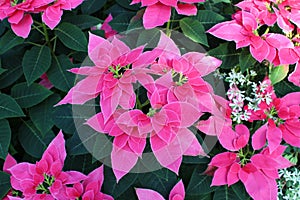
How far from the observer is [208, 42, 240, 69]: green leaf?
134 cm

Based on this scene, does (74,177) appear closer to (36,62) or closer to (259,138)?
(36,62)

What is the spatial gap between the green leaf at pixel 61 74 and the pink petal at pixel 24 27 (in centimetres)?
14

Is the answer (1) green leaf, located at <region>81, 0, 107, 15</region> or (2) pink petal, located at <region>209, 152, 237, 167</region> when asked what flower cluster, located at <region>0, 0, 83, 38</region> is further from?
(2) pink petal, located at <region>209, 152, 237, 167</region>

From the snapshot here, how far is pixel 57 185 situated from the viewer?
3.82 ft

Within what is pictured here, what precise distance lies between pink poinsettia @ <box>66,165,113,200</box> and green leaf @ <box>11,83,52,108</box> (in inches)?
11.4

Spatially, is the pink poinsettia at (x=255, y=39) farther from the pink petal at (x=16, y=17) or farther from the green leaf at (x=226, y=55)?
the pink petal at (x=16, y=17)

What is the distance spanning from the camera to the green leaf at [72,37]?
1.37m

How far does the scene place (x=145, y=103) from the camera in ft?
3.76

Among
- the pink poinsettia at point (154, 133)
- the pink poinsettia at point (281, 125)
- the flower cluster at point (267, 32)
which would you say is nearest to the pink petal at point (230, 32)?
the flower cluster at point (267, 32)

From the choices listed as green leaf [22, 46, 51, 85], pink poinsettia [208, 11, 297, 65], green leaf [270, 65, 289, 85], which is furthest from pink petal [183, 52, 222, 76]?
green leaf [22, 46, 51, 85]

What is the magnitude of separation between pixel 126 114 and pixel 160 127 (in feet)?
0.27

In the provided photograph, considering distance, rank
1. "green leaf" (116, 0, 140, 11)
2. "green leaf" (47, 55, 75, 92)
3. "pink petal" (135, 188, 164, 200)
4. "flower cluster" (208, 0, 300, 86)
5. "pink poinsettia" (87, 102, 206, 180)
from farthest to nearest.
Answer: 1. "green leaf" (116, 0, 140, 11)
2. "green leaf" (47, 55, 75, 92)
3. "flower cluster" (208, 0, 300, 86)
4. "pink petal" (135, 188, 164, 200)
5. "pink poinsettia" (87, 102, 206, 180)

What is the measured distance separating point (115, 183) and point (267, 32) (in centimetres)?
61

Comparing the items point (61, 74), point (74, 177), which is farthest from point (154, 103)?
point (61, 74)
